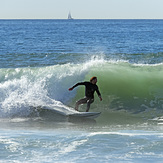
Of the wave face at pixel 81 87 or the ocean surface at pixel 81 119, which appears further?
the wave face at pixel 81 87

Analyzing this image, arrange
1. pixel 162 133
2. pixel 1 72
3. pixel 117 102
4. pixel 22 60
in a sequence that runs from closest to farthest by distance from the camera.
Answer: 1. pixel 162 133
2. pixel 117 102
3. pixel 1 72
4. pixel 22 60

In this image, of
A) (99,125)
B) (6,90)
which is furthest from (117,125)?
(6,90)

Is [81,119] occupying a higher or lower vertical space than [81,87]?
lower

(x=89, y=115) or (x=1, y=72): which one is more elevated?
(x=1, y=72)

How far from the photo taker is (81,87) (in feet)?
46.1

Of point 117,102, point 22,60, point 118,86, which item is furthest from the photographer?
point 22,60

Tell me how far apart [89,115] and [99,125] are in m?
0.69

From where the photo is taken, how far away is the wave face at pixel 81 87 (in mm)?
12320

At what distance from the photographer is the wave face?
1232cm

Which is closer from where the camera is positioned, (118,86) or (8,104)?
(8,104)

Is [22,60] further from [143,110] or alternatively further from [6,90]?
[143,110]

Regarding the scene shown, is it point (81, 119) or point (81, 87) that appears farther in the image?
point (81, 87)

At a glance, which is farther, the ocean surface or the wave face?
the wave face

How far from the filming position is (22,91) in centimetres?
1311
